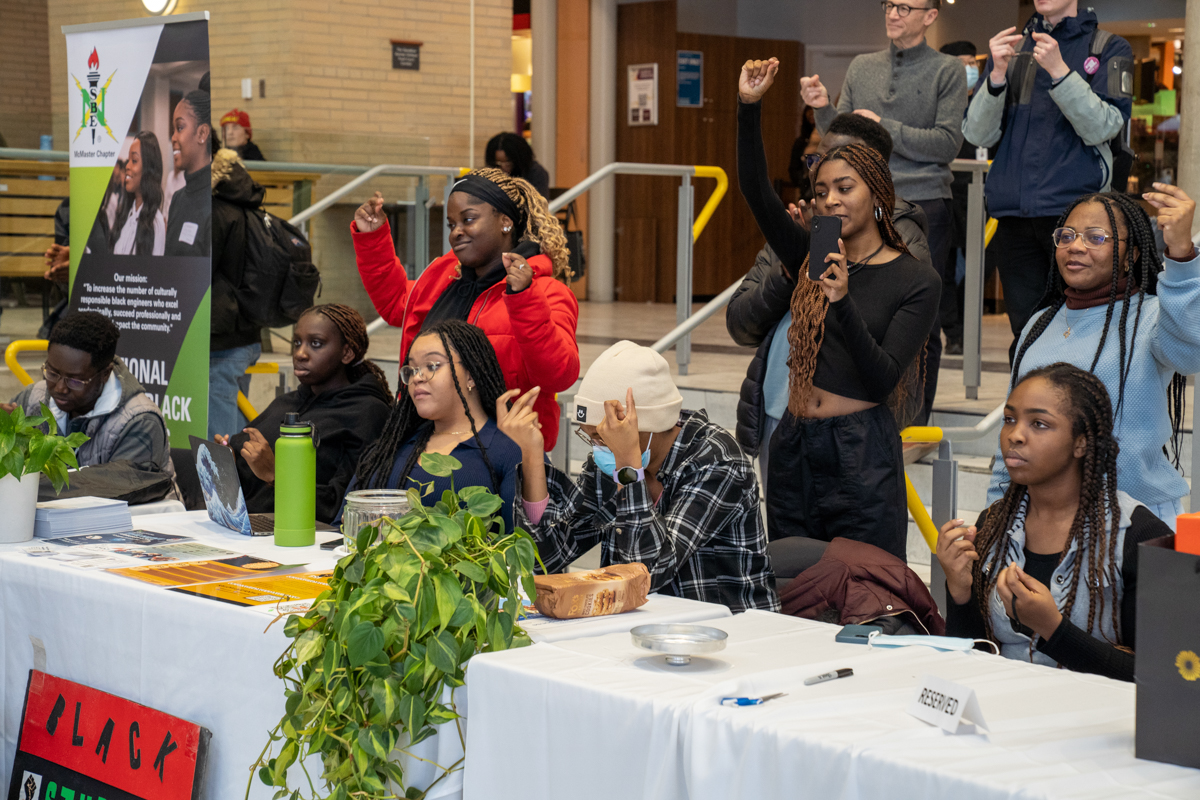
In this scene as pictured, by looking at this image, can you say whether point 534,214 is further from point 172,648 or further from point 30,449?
point 172,648

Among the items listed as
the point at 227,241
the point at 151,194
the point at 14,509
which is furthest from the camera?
the point at 227,241

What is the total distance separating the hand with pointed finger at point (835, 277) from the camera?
8.54 feet

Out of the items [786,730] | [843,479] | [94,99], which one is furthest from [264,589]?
[94,99]

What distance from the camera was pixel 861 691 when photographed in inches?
61.2

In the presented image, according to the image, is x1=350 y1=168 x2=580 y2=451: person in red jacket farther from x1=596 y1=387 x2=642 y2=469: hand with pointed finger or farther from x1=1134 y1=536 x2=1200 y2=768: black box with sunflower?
x1=1134 y1=536 x2=1200 y2=768: black box with sunflower

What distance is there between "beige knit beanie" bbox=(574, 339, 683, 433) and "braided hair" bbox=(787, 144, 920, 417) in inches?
24.1

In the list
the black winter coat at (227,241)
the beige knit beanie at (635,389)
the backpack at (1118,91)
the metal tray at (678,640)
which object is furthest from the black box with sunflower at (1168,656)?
the black winter coat at (227,241)

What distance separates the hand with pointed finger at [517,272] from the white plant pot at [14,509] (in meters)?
1.07

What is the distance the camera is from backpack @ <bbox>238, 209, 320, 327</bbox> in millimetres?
4637

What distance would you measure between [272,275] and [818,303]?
243 cm

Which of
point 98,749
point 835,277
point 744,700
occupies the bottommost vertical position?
point 98,749

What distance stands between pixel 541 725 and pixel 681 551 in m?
0.69

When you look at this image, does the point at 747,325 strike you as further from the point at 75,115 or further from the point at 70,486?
the point at 75,115

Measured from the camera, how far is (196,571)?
2.24 m
